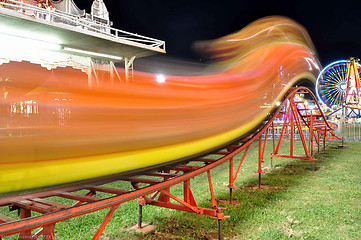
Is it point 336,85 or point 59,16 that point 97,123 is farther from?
point 336,85

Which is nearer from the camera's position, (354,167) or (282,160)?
(354,167)

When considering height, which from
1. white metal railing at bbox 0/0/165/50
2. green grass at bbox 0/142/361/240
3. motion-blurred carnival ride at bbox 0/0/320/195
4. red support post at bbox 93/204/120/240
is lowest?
green grass at bbox 0/142/361/240

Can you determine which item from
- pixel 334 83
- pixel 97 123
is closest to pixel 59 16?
pixel 97 123

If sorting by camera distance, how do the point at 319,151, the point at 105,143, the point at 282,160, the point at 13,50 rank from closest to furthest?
the point at 105,143, the point at 13,50, the point at 282,160, the point at 319,151

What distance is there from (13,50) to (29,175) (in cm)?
1061

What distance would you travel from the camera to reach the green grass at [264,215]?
4.75 metres

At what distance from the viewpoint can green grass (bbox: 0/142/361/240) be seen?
4746mm

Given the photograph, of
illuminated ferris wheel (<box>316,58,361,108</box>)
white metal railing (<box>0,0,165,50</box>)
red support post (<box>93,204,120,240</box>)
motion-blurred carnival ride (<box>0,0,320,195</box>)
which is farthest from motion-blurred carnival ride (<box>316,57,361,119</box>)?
red support post (<box>93,204,120,240</box>)

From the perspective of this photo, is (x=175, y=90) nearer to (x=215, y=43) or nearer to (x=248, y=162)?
(x=215, y=43)

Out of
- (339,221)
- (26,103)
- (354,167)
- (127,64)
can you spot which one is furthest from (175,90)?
(127,64)

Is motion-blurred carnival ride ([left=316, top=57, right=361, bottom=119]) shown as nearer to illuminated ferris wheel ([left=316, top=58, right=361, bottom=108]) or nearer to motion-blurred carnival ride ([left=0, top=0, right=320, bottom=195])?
illuminated ferris wheel ([left=316, top=58, right=361, bottom=108])

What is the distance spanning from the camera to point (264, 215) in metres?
5.50

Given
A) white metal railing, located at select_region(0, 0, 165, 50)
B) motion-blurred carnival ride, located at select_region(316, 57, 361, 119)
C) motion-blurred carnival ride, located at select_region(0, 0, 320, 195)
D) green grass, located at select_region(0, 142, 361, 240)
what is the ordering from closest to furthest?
motion-blurred carnival ride, located at select_region(0, 0, 320, 195), green grass, located at select_region(0, 142, 361, 240), white metal railing, located at select_region(0, 0, 165, 50), motion-blurred carnival ride, located at select_region(316, 57, 361, 119)

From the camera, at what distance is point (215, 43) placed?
338 inches
